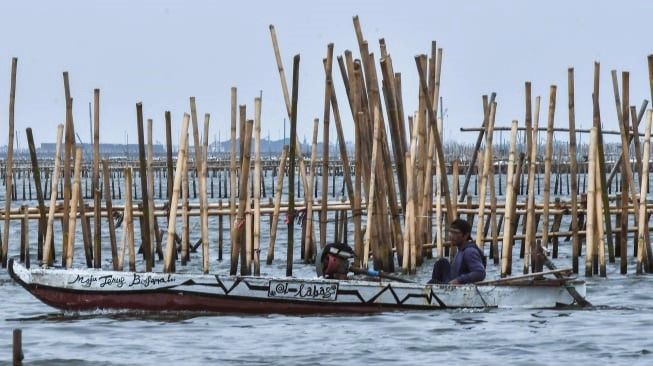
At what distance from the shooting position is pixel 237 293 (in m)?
19.8

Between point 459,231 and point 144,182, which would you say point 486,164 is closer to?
point 459,231

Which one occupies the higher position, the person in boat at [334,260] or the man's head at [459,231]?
the man's head at [459,231]

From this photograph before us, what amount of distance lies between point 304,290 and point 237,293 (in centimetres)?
86

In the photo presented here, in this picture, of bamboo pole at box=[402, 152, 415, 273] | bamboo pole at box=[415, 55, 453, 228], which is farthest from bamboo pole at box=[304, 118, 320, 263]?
bamboo pole at box=[415, 55, 453, 228]

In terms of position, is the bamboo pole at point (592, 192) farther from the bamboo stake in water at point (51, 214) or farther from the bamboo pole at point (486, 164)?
the bamboo stake in water at point (51, 214)

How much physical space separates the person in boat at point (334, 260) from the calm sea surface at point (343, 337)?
0.58 meters

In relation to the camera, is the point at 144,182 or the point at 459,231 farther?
the point at 144,182

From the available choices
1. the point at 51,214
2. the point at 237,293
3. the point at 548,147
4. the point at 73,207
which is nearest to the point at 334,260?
the point at 237,293

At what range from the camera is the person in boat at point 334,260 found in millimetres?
19766

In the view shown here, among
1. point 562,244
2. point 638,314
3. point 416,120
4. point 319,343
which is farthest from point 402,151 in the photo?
point 562,244

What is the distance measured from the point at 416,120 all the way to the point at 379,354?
7255 mm

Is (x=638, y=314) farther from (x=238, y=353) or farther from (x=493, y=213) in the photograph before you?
(x=238, y=353)

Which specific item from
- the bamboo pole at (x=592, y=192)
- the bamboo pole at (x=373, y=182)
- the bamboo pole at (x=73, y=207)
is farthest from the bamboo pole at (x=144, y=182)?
the bamboo pole at (x=592, y=192)

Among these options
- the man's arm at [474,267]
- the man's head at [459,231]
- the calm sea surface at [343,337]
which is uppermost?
the man's head at [459,231]
